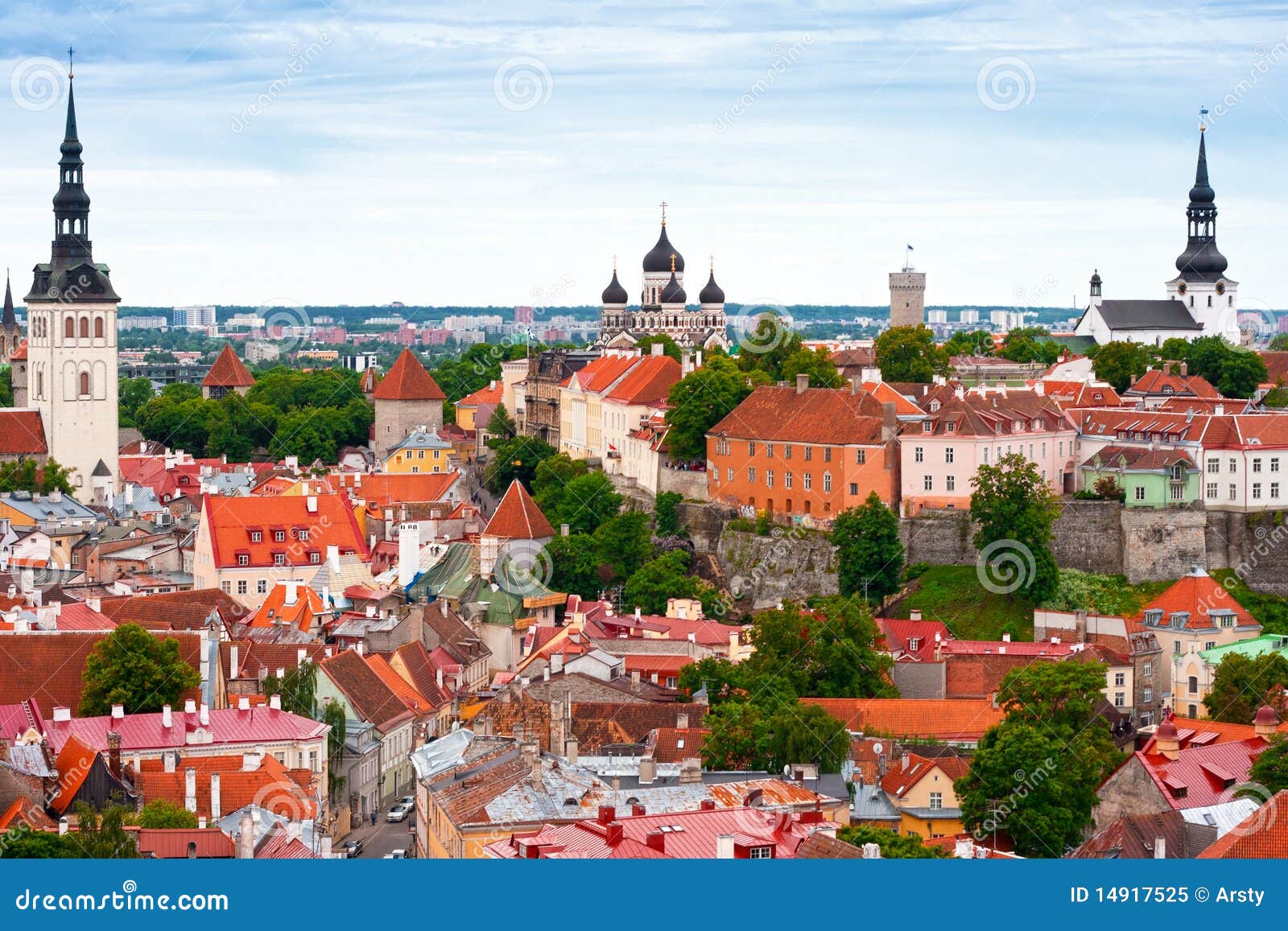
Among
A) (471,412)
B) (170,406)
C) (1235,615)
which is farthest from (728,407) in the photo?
(170,406)

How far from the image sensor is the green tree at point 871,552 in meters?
64.4

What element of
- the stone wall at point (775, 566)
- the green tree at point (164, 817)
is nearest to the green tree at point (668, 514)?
the stone wall at point (775, 566)

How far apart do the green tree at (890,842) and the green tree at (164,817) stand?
10022mm

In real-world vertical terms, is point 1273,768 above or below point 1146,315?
below

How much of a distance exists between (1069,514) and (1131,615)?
4.13m

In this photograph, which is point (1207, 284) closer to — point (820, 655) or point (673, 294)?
point (673, 294)

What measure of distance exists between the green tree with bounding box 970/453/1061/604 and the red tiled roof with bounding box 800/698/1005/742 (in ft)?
30.0

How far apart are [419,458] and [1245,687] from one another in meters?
54.6

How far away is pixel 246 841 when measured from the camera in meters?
33.5

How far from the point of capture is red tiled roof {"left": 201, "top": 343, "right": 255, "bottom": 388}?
128 meters

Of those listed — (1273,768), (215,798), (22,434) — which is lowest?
(1273,768)

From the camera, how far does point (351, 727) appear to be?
1944 inches

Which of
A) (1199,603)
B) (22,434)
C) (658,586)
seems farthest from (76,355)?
(1199,603)

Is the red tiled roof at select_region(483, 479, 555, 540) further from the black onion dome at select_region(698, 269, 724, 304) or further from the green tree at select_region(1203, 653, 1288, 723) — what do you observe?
the black onion dome at select_region(698, 269, 724, 304)
